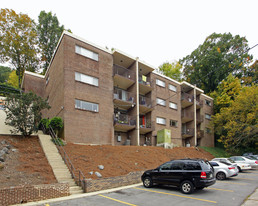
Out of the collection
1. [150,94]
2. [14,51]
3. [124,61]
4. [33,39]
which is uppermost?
[33,39]

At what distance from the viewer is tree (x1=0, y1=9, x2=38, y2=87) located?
98.2 ft

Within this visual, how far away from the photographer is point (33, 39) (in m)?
32.8

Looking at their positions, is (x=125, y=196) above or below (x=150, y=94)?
below

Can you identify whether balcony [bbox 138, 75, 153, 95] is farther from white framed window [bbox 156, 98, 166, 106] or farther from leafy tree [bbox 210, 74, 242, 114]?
leafy tree [bbox 210, 74, 242, 114]

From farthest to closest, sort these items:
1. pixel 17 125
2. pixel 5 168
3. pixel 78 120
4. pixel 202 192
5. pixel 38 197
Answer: pixel 78 120 < pixel 17 125 < pixel 5 168 < pixel 202 192 < pixel 38 197

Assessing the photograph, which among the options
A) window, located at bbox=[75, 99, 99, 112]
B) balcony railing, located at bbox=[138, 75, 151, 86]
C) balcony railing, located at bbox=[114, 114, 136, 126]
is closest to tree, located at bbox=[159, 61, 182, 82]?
balcony railing, located at bbox=[138, 75, 151, 86]

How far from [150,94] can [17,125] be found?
55.1ft

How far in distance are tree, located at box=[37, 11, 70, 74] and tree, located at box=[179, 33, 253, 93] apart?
3023 centimetres

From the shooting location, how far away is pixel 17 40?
101 feet

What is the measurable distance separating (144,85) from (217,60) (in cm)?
2335

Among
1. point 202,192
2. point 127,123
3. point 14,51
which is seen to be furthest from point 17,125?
point 14,51

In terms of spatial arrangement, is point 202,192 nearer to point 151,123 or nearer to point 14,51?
point 151,123

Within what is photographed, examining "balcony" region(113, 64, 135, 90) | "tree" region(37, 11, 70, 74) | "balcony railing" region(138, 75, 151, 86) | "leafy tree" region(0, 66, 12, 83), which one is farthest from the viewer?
"leafy tree" region(0, 66, 12, 83)

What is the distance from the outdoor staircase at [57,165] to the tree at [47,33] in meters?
25.8
